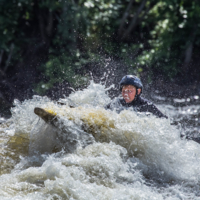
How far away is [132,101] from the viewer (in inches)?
184

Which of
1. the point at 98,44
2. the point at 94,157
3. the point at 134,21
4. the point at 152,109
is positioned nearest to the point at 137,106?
the point at 152,109

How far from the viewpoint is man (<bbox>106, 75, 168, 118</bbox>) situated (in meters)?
4.55

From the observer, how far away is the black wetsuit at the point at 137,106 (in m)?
4.52

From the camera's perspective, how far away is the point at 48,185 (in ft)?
9.02

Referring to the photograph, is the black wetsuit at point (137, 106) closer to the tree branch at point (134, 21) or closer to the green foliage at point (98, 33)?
the green foliage at point (98, 33)

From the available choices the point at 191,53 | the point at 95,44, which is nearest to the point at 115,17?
the point at 95,44

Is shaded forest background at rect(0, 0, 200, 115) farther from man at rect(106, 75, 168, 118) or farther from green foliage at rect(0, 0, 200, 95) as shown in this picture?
man at rect(106, 75, 168, 118)

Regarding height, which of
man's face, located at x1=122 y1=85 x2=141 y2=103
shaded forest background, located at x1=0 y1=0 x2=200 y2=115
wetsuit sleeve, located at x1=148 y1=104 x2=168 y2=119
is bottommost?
wetsuit sleeve, located at x1=148 y1=104 x2=168 y2=119

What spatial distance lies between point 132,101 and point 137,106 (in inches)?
4.7

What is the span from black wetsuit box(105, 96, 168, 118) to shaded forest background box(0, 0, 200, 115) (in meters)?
3.60

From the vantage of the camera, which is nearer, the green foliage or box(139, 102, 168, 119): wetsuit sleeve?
box(139, 102, 168, 119): wetsuit sleeve

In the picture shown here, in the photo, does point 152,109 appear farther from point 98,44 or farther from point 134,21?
point 134,21

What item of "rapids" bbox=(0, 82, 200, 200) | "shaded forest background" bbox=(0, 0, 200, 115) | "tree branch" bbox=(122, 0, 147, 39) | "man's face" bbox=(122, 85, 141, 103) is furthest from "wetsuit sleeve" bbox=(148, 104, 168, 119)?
"tree branch" bbox=(122, 0, 147, 39)

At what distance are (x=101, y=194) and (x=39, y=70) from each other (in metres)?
6.88
